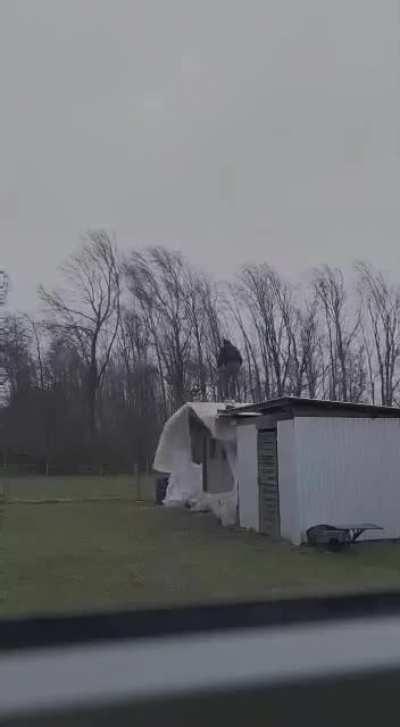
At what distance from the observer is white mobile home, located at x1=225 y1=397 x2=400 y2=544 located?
1304cm

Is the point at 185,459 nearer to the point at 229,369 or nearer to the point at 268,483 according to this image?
the point at 268,483

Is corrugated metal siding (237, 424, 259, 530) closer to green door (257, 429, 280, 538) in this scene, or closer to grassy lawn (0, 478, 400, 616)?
green door (257, 429, 280, 538)

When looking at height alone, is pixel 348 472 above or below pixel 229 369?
below

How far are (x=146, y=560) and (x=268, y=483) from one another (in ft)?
13.8

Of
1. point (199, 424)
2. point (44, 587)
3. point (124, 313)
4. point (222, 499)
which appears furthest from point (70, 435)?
point (44, 587)

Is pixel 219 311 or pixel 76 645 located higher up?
pixel 219 311

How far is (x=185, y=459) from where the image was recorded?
20.4 metres

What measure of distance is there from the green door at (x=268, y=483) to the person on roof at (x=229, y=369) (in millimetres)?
14874

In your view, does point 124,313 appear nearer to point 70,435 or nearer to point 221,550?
point 70,435

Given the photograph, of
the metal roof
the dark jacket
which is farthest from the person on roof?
the metal roof

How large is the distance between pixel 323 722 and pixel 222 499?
15.5m

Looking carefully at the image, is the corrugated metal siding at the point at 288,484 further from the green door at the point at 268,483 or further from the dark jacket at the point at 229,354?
the dark jacket at the point at 229,354

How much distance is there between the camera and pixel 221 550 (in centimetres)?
1234

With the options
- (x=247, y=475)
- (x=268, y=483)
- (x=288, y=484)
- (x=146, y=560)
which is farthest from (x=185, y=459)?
(x=146, y=560)
